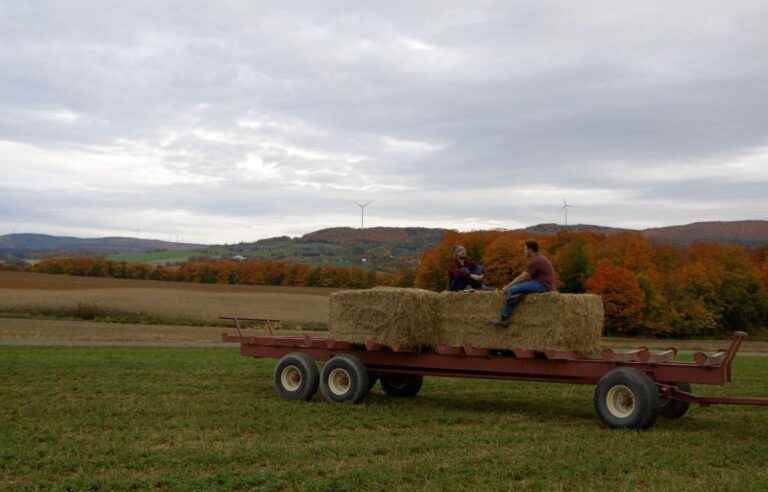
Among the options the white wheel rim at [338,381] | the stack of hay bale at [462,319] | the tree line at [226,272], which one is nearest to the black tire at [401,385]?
the white wheel rim at [338,381]

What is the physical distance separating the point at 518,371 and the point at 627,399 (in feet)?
5.40

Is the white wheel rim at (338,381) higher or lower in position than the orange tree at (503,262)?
lower

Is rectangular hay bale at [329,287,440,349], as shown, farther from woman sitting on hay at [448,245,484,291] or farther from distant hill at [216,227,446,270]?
distant hill at [216,227,446,270]

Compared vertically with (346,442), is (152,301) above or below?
below

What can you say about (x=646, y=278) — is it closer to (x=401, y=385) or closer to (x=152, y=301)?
(x=152, y=301)

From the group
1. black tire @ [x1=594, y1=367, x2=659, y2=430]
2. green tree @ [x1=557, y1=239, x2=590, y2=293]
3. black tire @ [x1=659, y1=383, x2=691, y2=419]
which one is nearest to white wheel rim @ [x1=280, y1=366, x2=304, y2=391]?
black tire @ [x1=594, y1=367, x2=659, y2=430]

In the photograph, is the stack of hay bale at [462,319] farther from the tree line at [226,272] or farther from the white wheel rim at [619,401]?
the tree line at [226,272]

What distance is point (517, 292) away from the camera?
11914 mm

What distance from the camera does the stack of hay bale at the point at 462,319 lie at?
11.7m

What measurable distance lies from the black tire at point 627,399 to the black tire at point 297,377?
483cm

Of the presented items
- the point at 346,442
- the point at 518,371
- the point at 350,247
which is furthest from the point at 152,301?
the point at 350,247

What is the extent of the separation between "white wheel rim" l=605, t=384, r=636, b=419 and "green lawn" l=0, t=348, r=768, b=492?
365 millimetres

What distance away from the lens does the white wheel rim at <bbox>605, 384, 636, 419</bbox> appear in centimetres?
1096

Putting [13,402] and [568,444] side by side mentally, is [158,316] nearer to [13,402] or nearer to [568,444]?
[13,402]
